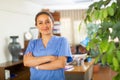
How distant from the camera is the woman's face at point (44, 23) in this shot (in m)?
1.82

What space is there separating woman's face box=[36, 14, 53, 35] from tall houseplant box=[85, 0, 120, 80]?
94 centimetres

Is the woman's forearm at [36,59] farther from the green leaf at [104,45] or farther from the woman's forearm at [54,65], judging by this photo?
the green leaf at [104,45]

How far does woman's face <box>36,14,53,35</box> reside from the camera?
5.96 ft

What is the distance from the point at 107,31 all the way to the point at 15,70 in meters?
3.97

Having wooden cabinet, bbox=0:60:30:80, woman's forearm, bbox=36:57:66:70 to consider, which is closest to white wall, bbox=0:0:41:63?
wooden cabinet, bbox=0:60:30:80

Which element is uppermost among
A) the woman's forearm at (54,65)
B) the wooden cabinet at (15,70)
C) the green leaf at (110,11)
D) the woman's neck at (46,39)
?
the green leaf at (110,11)

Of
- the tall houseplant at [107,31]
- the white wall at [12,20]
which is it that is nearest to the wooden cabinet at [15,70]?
the white wall at [12,20]

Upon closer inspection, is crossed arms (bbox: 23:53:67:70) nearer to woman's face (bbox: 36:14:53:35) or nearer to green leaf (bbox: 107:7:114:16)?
woman's face (bbox: 36:14:53:35)

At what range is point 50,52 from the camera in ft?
5.98

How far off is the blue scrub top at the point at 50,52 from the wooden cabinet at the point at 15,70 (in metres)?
2.05

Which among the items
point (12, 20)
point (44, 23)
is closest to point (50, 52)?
point (44, 23)

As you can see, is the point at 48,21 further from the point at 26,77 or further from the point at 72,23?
the point at 72,23

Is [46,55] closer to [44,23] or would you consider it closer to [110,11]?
[44,23]

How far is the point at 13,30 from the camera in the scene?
463 centimetres
